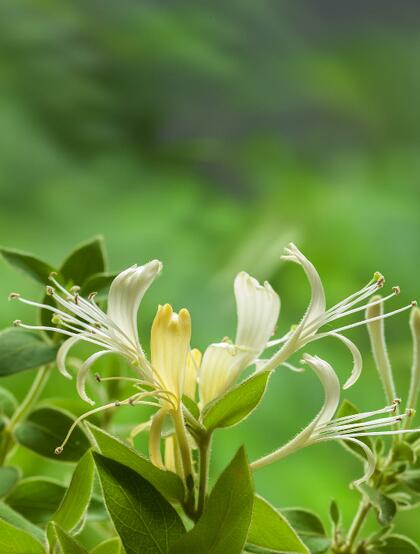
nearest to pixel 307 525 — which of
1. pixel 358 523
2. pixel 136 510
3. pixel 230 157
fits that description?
pixel 358 523

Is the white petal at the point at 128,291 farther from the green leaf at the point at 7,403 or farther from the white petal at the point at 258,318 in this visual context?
the green leaf at the point at 7,403

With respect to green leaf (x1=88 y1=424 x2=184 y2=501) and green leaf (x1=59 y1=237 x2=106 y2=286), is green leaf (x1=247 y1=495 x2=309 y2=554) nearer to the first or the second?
green leaf (x1=88 y1=424 x2=184 y2=501)

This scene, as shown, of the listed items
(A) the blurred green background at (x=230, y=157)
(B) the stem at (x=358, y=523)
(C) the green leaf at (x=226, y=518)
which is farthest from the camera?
(A) the blurred green background at (x=230, y=157)

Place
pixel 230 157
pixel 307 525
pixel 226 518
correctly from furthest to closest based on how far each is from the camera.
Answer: pixel 230 157 → pixel 307 525 → pixel 226 518

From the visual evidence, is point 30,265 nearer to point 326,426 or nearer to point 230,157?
point 326,426

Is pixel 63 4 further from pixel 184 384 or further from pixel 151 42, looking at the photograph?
pixel 184 384

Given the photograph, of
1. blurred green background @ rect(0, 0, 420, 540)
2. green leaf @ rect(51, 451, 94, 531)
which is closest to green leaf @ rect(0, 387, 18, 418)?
green leaf @ rect(51, 451, 94, 531)

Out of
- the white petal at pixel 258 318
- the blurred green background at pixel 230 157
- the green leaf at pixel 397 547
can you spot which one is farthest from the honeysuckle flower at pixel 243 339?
the blurred green background at pixel 230 157
